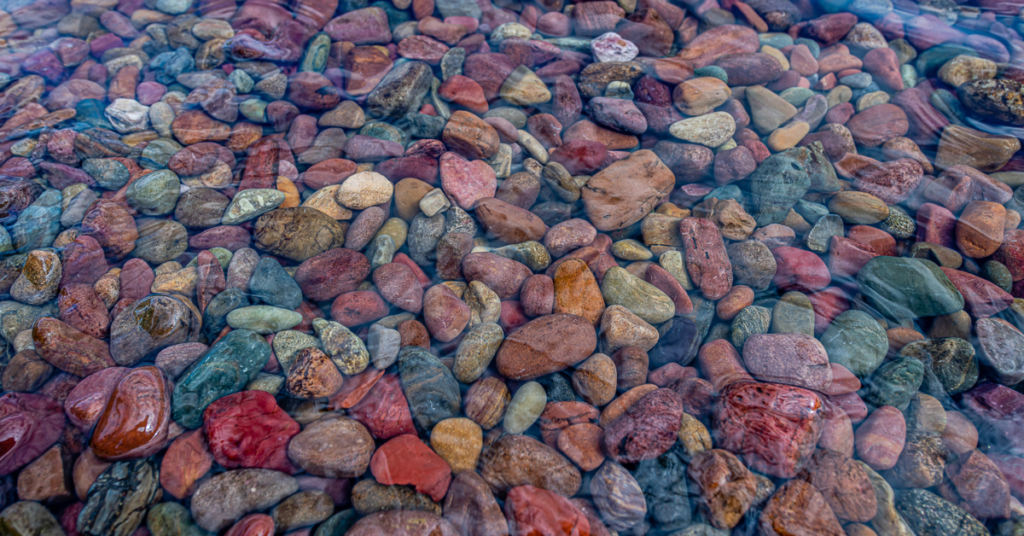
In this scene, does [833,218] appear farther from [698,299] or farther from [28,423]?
[28,423]

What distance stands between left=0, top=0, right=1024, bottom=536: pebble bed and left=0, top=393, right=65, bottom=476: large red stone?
0.5 inches

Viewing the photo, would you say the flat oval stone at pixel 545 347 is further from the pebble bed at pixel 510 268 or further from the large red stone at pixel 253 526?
the large red stone at pixel 253 526

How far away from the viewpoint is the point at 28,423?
1848mm

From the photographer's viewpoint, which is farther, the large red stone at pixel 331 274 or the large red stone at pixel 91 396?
the large red stone at pixel 331 274

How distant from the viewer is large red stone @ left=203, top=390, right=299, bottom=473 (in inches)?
69.6

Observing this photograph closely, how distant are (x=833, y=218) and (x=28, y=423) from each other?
397 cm

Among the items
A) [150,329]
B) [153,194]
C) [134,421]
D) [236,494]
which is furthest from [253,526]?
[153,194]

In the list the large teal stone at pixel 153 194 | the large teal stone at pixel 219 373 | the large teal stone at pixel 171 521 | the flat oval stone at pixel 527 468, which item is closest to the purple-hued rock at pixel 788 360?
the flat oval stone at pixel 527 468

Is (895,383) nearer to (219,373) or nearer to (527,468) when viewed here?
(527,468)

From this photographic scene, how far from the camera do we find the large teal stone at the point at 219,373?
1.85 metres

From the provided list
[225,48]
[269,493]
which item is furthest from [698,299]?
[225,48]

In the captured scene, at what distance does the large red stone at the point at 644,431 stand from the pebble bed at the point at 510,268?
0.01 metres

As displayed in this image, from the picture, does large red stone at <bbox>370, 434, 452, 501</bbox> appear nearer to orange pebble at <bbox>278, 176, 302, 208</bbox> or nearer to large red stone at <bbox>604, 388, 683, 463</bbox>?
large red stone at <bbox>604, 388, 683, 463</bbox>

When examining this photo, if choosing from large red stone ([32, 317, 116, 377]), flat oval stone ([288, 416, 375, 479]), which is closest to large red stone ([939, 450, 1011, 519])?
flat oval stone ([288, 416, 375, 479])
